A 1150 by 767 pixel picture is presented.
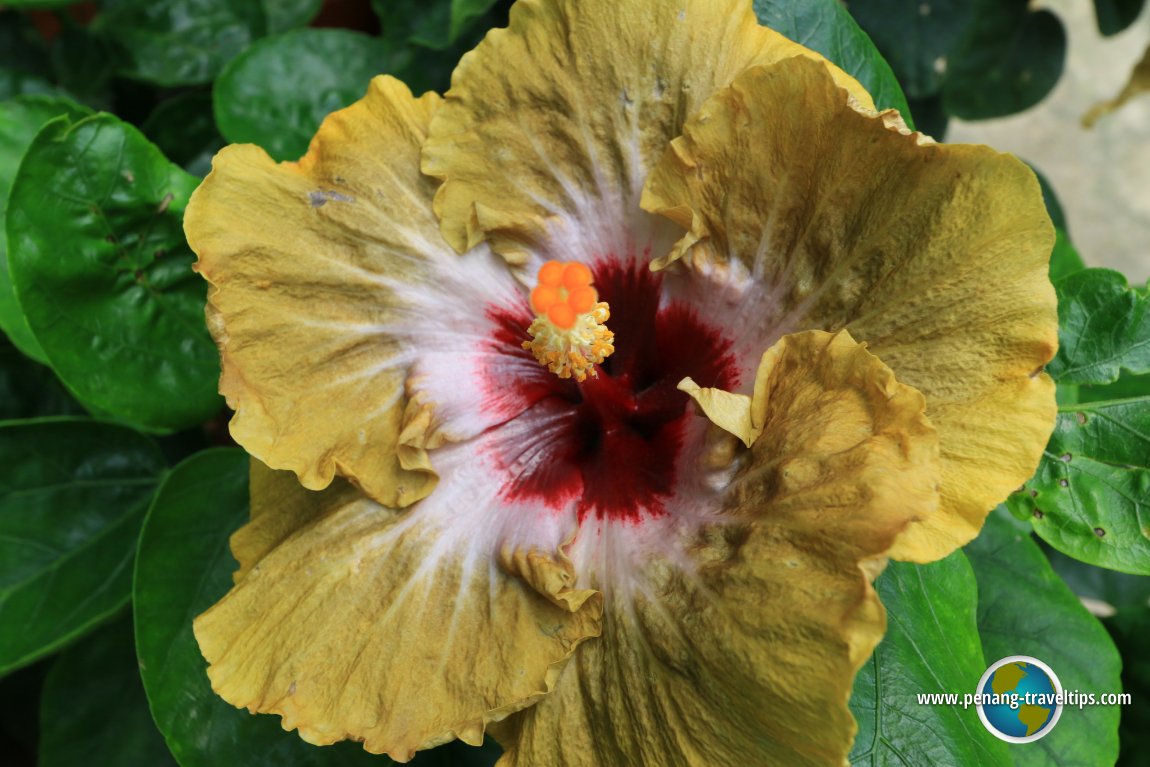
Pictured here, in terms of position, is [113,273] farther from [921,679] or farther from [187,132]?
[921,679]

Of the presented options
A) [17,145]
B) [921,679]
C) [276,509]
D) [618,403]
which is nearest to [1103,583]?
[921,679]

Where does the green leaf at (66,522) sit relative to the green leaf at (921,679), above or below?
below

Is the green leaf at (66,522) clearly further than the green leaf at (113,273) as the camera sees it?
Yes

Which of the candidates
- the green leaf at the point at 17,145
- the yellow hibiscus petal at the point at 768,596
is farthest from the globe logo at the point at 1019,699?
the green leaf at the point at 17,145

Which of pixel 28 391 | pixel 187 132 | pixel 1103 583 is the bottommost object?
pixel 1103 583

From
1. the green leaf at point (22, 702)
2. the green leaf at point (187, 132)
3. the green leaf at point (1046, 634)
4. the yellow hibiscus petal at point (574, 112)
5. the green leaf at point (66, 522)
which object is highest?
the yellow hibiscus petal at point (574, 112)

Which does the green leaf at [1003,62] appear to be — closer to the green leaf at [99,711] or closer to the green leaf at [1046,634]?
the green leaf at [1046,634]

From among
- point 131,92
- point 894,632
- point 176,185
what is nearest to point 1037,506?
point 894,632

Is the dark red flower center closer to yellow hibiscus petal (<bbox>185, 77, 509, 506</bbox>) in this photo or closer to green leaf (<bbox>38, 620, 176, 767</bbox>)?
yellow hibiscus petal (<bbox>185, 77, 509, 506</bbox>)
